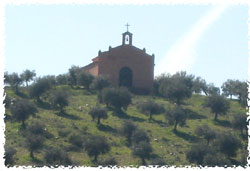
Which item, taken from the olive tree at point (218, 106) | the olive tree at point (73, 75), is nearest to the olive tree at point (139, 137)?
the olive tree at point (218, 106)

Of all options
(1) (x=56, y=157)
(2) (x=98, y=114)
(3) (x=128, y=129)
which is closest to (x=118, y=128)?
(3) (x=128, y=129)

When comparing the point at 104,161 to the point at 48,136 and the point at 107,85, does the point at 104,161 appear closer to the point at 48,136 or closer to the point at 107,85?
the point at 48,136

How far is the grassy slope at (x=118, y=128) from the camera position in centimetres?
3978

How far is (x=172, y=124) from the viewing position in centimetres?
5356

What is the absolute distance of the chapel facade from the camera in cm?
7569

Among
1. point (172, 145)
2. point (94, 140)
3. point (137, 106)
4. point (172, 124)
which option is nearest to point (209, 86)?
point (137, 106)

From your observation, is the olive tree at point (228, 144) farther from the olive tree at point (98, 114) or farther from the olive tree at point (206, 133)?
the olive tree at point (98, 114)

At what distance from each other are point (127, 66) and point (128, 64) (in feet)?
1.10

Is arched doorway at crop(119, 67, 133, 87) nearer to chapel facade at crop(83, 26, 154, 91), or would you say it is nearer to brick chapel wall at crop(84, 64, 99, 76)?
chapel facade at crop(83, 26, 154, 91)

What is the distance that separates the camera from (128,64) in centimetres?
7625

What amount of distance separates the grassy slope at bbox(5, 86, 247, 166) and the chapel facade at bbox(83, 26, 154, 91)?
896 cm

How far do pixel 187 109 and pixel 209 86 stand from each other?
29.1 metres

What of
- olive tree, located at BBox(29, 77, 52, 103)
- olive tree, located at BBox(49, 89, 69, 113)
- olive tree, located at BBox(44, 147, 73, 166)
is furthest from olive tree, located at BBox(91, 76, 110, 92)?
olive tree, located at BBox(44, 147, 73, 166)

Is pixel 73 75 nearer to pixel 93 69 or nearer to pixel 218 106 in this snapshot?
pixel 93 69
